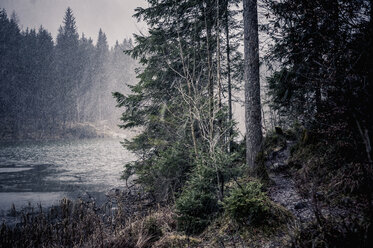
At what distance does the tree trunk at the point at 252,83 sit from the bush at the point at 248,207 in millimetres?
2514

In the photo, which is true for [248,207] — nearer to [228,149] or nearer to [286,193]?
[286,193]

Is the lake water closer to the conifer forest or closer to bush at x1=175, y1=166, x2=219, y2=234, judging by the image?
the conifer forest

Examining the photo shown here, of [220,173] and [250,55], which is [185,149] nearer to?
[220,173]

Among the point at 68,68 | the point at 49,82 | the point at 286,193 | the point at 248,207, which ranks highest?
the point at 68,68

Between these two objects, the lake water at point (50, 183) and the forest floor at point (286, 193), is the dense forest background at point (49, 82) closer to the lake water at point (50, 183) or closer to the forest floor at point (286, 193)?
the lake water at point (50, 183)

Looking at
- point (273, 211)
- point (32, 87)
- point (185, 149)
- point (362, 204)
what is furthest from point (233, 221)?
point (32, 87)

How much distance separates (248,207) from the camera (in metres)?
3.43

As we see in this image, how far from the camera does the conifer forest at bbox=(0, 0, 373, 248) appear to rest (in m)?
2.89

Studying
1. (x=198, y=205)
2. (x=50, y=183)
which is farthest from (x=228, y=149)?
(x=50, y=183)

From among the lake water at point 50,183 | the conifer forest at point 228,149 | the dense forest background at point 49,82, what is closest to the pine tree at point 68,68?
the dense forest background at point 49,82

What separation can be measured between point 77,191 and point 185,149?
25.7 ft

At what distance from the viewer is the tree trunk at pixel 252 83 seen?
594 centimetres

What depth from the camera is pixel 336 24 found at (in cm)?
338

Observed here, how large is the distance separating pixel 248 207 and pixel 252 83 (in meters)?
3.86
